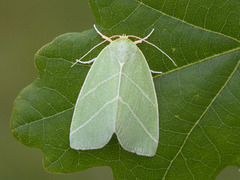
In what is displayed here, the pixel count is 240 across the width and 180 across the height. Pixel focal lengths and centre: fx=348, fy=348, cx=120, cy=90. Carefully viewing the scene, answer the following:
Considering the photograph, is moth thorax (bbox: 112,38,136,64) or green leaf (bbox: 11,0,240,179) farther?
moth thorax (bbox: 112,38,136,64)

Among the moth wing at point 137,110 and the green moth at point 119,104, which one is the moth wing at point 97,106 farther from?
the moth wing at point 137,110

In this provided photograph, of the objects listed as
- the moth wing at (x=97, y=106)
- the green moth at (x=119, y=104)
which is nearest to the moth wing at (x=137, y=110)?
the green moth at (x=119, y=104)

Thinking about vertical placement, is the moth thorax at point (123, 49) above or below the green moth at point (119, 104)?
above

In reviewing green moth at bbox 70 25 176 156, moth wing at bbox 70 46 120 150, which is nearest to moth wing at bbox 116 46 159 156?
green moth at bbox 70 25 176 156

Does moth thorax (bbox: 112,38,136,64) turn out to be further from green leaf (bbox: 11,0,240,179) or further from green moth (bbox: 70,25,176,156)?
green leaf (bbox: 11,0,240,179)

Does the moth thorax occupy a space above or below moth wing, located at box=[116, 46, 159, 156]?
above

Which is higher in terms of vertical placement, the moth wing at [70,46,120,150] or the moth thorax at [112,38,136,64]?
the moth thorax at [112,38,136,64]
